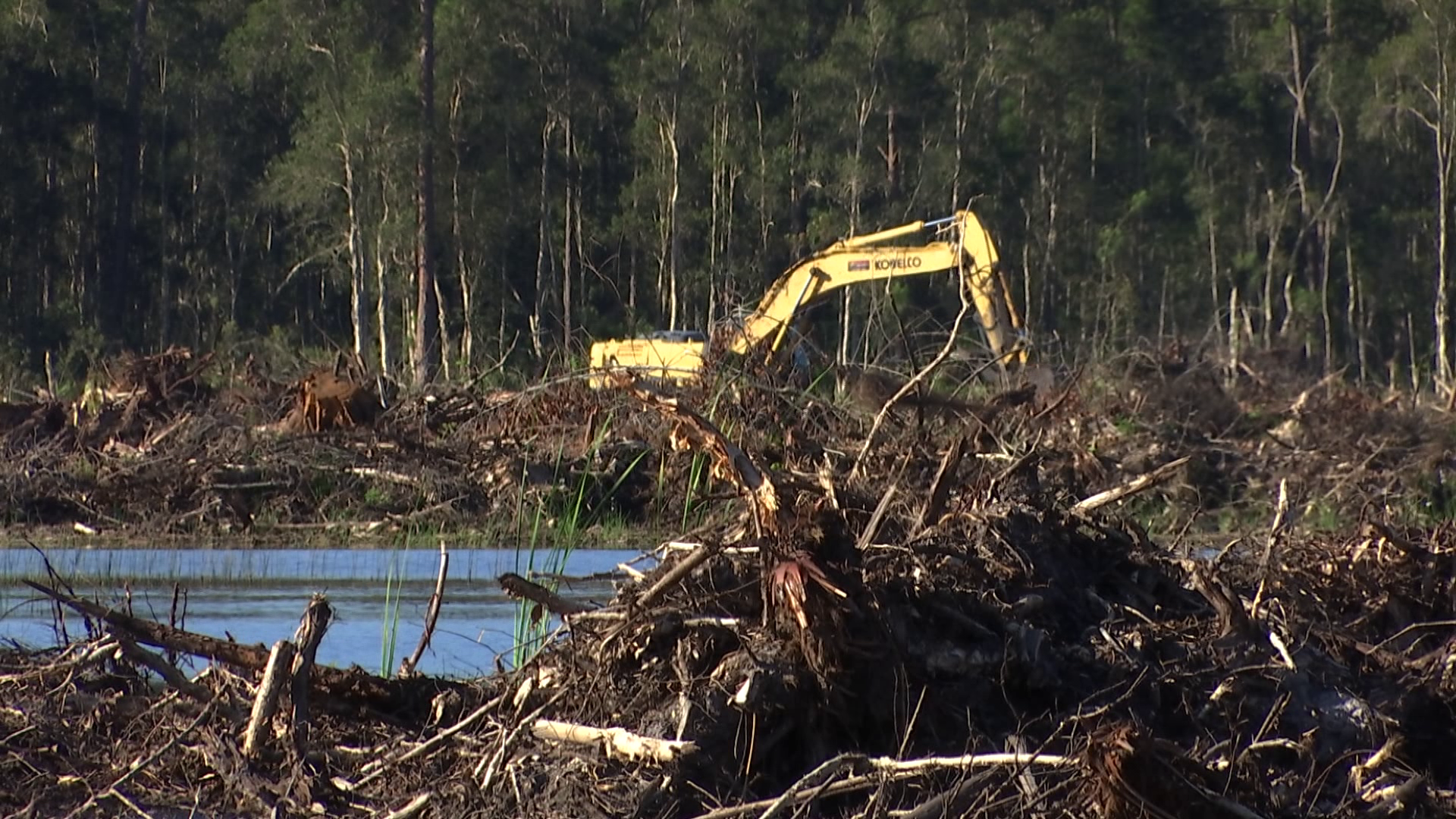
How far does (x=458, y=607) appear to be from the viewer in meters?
12.3

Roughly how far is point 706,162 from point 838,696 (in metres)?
45.2

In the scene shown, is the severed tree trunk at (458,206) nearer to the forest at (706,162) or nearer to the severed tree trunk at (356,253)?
the forest at (706,162)

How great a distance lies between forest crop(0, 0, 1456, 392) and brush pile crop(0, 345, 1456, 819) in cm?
3832

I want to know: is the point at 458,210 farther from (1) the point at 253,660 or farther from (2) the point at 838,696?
(2) the point at 838,696

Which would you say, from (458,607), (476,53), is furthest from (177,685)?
(476,53)

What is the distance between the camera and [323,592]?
13094 mm

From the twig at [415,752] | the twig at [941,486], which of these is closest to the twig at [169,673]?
the twig at [415,752]

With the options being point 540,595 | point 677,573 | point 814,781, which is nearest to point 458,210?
point 540,595

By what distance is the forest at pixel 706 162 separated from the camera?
163ft

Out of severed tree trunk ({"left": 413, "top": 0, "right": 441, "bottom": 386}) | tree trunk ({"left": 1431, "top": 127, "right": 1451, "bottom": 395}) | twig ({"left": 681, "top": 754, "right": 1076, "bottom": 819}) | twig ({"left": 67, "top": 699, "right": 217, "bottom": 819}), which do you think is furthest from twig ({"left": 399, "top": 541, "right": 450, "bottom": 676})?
tree trunk ({"left": 1431, "top": 127, "right": 1451, "bottom": 395})

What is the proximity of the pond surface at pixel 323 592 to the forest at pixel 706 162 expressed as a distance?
98.7 ft

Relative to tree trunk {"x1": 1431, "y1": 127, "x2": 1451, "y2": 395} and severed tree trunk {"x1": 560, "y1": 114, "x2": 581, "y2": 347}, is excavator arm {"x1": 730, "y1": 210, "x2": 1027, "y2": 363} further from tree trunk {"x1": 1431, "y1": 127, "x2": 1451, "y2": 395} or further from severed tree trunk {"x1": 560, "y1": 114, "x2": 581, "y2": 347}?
severed tree trunk {"x1": 560, "y1": 114, "x2": 581, "y2": 347}

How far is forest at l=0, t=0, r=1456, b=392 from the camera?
49.6m

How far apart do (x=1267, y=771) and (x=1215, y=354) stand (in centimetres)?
1981
